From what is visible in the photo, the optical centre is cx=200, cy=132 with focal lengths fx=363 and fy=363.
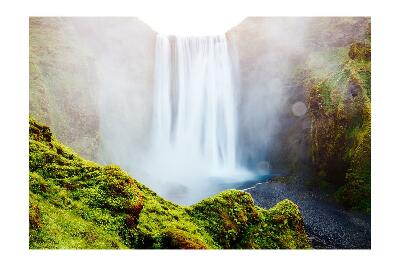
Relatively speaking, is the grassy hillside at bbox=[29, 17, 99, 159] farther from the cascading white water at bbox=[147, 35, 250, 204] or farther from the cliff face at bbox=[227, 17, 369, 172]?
the cliff face at bbox=[227, 17, 369, 172]

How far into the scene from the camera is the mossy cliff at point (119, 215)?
5.19m

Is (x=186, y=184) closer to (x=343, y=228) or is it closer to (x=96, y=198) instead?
(x=343, y=228)

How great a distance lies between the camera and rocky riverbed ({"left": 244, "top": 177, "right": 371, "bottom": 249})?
8.12 metres

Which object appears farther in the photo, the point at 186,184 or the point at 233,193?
the point at 186,184

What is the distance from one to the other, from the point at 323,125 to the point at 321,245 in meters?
5.38

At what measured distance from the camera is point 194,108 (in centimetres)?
1709

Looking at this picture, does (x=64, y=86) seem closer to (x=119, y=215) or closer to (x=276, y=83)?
(x=119, y=215)

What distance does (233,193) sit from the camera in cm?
662

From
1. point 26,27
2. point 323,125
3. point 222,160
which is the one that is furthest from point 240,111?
point 26,27

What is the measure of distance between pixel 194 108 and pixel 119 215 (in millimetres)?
12021

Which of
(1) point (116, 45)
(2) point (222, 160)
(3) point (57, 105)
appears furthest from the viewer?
(2) point (222, 160)

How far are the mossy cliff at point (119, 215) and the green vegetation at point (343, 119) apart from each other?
4065 mm

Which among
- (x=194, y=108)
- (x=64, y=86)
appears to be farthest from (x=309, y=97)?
(x=64, y=86)

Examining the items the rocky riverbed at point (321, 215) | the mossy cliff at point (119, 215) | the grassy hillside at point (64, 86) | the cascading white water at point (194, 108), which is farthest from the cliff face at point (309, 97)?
the grassy hillside at point (64, 86)
